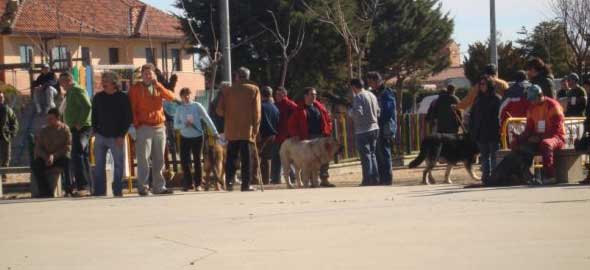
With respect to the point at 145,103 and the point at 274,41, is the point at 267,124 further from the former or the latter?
the point at 274,41

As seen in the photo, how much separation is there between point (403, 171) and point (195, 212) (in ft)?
43.1

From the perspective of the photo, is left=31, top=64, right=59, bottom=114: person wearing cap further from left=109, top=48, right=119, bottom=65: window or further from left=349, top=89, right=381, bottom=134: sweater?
left=109, top=48, right=119, bottom=65: window

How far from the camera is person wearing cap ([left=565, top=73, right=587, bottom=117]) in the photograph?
1961 centimetres

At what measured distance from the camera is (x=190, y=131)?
712 inches

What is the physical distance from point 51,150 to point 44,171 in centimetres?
37

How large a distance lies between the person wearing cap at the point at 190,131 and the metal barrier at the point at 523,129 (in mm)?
4378

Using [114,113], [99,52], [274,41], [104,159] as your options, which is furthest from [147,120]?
[99,52]

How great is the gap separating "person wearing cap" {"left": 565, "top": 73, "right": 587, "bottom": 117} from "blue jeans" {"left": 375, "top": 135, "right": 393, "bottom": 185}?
11.0ft

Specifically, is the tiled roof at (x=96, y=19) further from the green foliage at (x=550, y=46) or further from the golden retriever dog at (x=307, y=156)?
the golden retriever dog at (x=307, y=156)

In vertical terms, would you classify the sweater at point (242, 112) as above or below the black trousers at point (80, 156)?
above

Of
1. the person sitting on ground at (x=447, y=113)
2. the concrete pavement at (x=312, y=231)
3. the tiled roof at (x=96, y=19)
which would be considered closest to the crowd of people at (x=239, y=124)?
the concrete pavement at (x=312, y=231)

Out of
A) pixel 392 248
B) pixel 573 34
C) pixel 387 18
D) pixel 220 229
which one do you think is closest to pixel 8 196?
pixel 220 229

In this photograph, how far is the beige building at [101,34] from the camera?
59334 mm

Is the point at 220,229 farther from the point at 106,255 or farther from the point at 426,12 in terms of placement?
the point at 426,12
